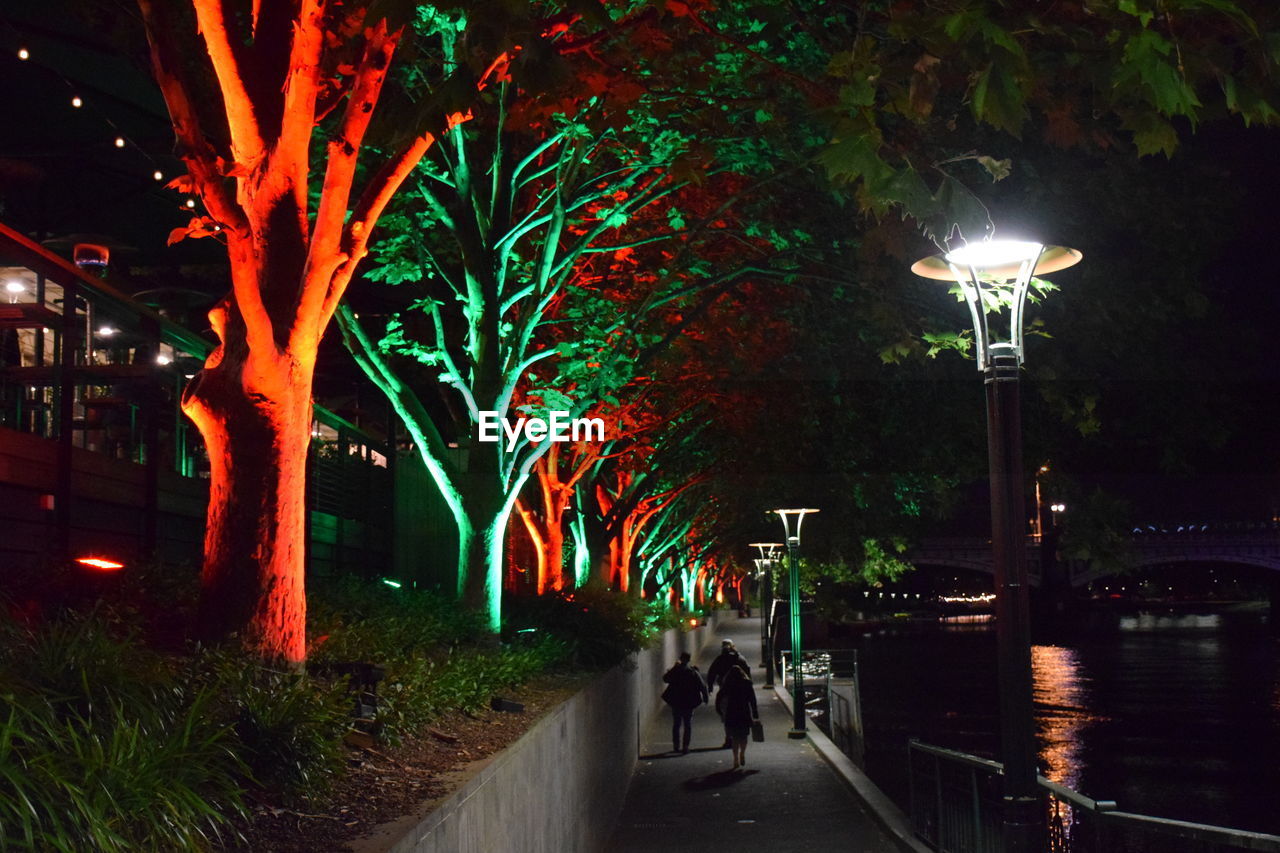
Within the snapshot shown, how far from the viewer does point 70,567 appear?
31.2 feet

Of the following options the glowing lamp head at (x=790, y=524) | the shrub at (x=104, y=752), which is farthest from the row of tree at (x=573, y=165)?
the glowing lamp head at (x=790, y=524)

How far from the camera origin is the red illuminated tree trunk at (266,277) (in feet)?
26.3

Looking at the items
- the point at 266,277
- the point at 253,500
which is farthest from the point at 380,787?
the point at 266,277

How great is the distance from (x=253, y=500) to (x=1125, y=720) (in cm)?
4332

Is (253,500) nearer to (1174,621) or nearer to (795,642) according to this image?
(795,642)

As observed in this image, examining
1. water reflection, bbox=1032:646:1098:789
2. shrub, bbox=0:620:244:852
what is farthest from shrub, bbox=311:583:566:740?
water reflection, bbox=1032:646:1098:789

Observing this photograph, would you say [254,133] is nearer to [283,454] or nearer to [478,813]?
[283,454]

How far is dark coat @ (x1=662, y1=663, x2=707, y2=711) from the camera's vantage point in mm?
21922

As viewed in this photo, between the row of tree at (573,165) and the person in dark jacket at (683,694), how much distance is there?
5.12 metres

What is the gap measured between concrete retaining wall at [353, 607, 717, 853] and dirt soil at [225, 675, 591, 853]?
15 centimetres

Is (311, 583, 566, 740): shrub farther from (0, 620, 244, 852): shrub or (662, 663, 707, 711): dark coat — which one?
(662, 663, 707, 711): dark coat

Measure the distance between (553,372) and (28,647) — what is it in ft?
67.9

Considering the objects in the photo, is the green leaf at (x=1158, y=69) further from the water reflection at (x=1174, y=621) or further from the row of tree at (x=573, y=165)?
the water reflection at (x=1174, y=621)

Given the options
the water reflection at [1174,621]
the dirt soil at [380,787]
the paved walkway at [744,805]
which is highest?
the dirt soil at [380,787]
